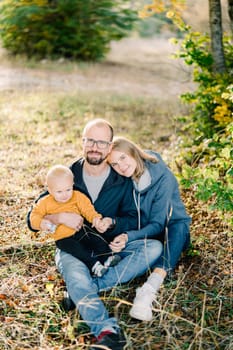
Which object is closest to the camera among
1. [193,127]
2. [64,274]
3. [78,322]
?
[78,322]

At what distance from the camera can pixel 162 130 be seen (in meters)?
7.63

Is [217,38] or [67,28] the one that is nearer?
[217,38]

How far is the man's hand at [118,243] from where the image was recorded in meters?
3.62

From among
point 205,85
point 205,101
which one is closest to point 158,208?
point 205,101

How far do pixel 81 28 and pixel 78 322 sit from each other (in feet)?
34.5

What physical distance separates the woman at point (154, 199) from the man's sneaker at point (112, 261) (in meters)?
0.17

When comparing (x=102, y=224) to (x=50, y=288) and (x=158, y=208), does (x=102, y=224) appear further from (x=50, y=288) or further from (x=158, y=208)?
(x=50, y=288)

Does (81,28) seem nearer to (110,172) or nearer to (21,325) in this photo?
(110,172)

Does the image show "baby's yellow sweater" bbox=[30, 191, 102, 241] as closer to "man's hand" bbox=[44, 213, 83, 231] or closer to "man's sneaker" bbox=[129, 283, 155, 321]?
"man's hand" bbox=[44, 213, 83, 231]

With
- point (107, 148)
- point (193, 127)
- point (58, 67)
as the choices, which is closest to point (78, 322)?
point (107, 148)

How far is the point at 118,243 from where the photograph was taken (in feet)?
11.9

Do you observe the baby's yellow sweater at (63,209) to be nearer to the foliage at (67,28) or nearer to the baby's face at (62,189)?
the baby's face at (62,189)

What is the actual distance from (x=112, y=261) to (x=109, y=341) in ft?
2.31

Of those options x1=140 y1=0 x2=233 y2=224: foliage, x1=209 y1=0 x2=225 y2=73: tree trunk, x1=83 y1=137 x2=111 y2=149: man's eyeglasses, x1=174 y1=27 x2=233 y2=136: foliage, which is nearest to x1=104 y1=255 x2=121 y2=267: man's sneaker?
x1=83 y1=137 x2=111 y2=149: man's eyeglasses
